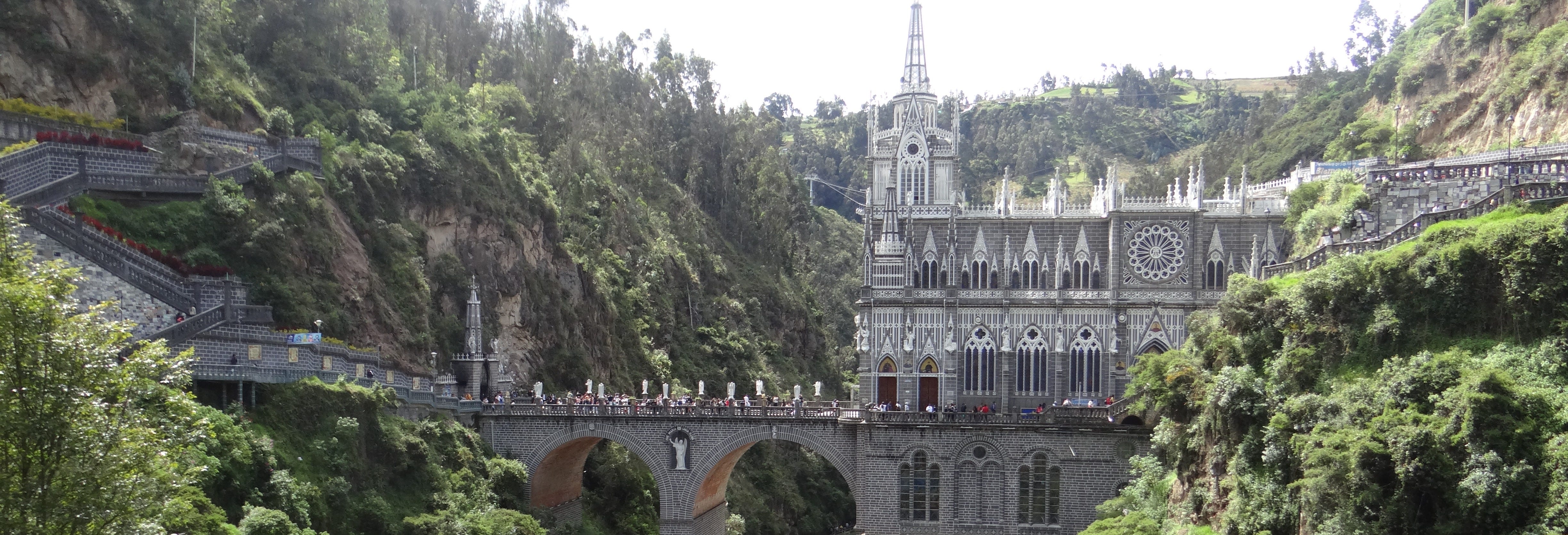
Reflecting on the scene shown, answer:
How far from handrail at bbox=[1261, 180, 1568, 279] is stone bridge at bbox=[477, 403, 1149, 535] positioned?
930 cm

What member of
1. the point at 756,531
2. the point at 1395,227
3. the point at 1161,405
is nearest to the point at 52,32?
the point at 756,531

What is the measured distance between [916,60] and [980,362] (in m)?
13.4

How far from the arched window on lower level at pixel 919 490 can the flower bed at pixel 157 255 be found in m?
22.7

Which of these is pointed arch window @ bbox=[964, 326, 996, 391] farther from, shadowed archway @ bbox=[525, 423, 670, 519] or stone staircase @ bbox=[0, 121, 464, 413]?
stone staircase @ bbox=[0, 121, 464, 413]

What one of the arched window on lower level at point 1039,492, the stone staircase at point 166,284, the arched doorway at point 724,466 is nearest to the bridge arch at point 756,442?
the arched doorway at point 724,466

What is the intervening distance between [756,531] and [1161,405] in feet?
79.8

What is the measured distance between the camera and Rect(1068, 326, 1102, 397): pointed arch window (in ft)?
177

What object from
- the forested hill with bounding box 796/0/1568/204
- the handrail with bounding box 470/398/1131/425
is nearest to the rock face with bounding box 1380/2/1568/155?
the forested hill with bounding box 796/0/1568/204

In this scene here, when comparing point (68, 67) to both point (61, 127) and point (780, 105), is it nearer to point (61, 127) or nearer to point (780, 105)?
point (61, 127)

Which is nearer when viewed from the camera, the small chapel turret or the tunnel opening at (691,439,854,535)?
the small chapel turret

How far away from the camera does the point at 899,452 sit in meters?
49.2

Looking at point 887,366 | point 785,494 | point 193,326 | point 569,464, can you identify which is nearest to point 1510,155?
point 887,366

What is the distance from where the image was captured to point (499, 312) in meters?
57.5

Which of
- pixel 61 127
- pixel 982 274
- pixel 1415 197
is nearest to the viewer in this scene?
pixel 1415 197
